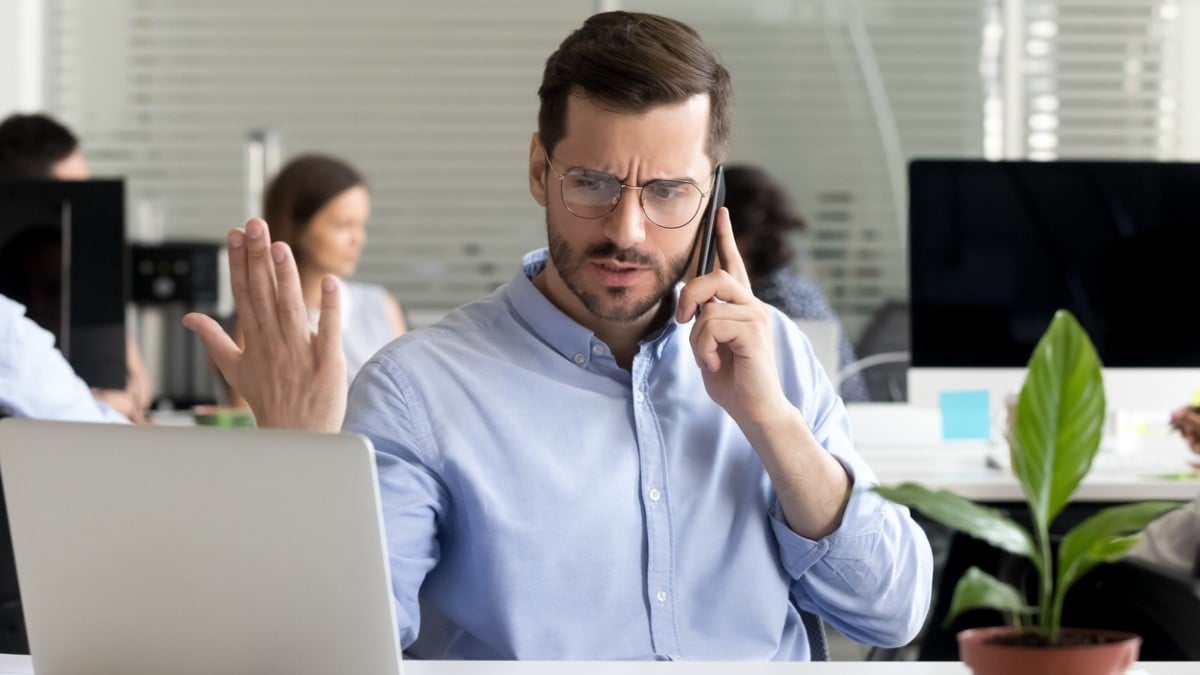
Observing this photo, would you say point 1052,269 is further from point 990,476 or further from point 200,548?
point 200,548

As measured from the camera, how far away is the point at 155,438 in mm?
1123

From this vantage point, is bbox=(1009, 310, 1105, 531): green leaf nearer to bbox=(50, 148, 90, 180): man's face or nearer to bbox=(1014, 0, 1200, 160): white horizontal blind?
bbox=(50, 148, 90, 180): man's face

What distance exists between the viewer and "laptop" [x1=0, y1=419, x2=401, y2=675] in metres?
1.10

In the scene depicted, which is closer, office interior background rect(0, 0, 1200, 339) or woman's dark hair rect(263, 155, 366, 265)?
woman's dark hair rect(263, 155, 366, 265)

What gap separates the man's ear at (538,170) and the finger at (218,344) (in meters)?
0.38

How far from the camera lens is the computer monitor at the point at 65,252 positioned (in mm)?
2930

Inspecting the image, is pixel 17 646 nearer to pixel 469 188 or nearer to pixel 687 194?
pixel 687 194

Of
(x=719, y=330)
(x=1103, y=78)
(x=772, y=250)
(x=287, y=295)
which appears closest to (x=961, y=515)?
(x=719, y=330)

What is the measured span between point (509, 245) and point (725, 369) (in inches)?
180

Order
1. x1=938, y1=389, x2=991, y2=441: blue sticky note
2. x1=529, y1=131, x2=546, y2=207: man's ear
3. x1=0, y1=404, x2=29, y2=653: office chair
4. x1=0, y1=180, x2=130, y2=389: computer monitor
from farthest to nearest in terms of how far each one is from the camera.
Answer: x1=938, y1=389, x2=991, y2=441: blue sticky note → x1=0, y1=180, x2=130, y2=389: computer monitor → x1=0, y1=404, x2=29, y2=653: office chair → x1=529, y1=131, x2=546, y2=207: man's ear

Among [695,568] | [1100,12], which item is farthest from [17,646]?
[1100,12]

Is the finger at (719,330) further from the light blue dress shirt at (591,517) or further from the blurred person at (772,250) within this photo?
the blurred person at (772,250)

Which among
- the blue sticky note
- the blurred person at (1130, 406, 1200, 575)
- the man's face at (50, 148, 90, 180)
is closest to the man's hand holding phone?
the blurred person at (1130, 406, 1200, 575)

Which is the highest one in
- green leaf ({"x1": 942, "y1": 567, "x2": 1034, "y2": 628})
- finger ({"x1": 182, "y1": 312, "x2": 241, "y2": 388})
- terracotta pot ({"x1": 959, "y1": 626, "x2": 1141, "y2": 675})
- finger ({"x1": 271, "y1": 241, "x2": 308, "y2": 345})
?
finger ({"x1": 271, "y1": 241, "x2": 308, "y2": 345})
